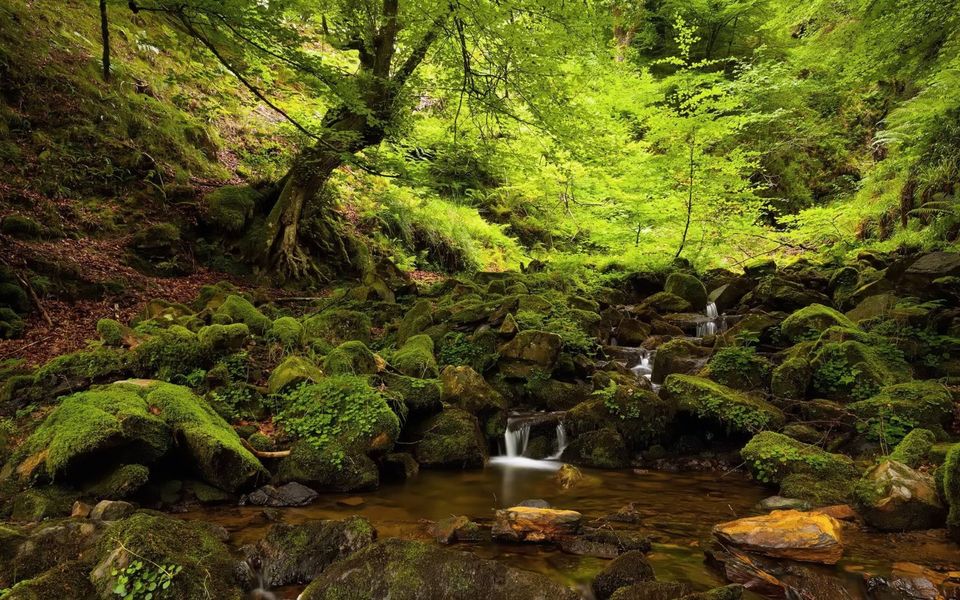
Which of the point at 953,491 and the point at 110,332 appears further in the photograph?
the point at 110,332

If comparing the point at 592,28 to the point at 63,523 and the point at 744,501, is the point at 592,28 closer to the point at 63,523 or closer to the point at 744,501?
the point at 744,501

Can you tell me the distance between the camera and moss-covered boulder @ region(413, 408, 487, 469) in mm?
6020

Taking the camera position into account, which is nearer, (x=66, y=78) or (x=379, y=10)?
(x=379, y=10)

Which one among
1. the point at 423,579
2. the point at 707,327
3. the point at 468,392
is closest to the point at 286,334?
the point at 468,392

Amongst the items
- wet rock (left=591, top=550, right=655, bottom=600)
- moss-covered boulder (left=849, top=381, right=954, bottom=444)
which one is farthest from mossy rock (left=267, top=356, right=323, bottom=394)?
moss-covered boulder (left=849, top=381, right=954, bottom=444)

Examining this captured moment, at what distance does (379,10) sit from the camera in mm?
8469

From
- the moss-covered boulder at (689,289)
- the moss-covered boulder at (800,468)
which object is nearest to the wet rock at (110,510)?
the moss-covered boulder at (800,468)

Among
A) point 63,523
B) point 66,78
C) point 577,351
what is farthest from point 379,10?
point 63,523

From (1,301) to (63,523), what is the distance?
553 cm

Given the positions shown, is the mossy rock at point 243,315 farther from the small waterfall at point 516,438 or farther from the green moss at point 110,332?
the small waterfall at point 516,438

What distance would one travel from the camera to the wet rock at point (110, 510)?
12.2 feet

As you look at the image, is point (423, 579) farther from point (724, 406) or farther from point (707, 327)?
point (707, 327)

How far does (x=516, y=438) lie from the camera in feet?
22.4

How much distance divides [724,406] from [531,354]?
2.80m
